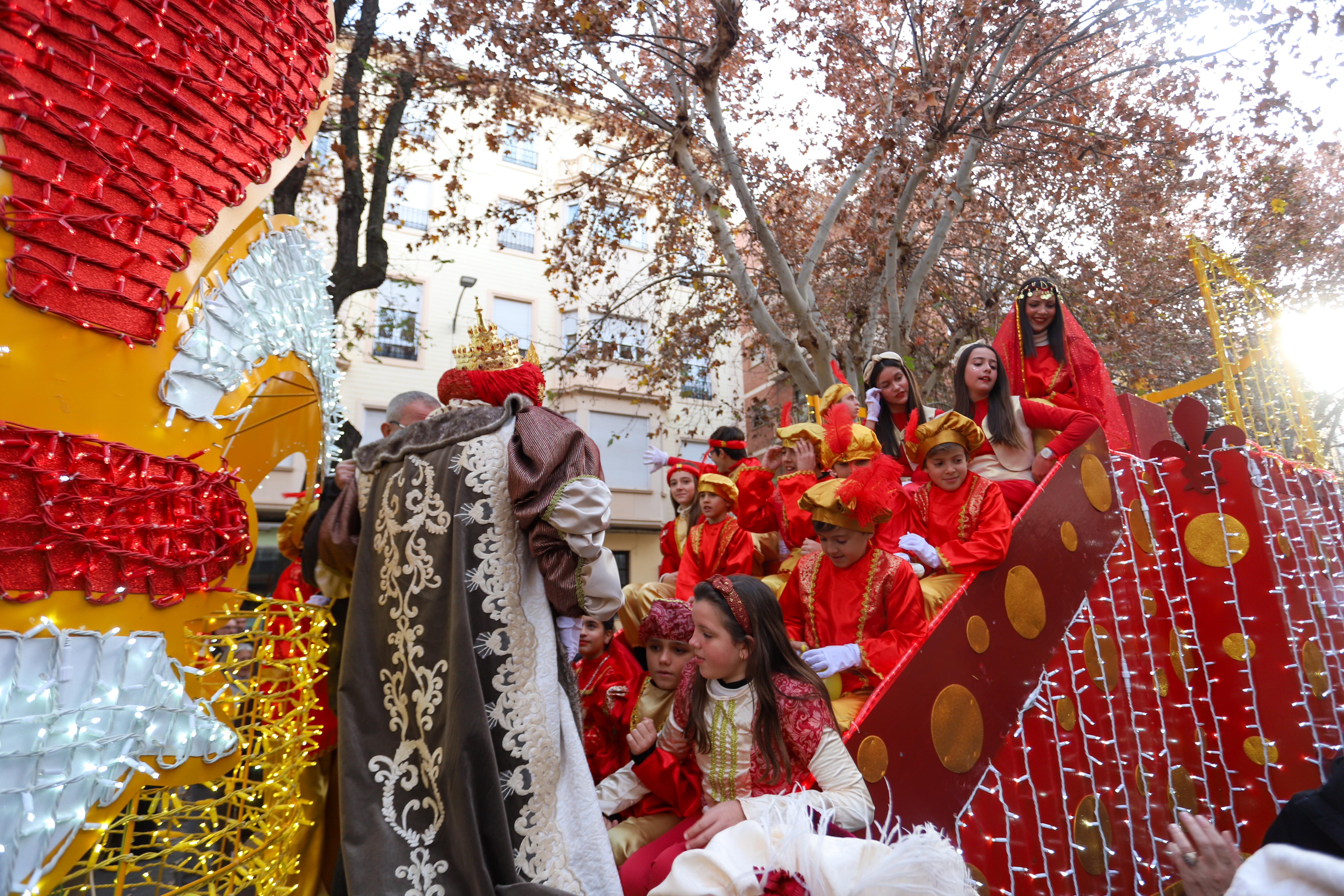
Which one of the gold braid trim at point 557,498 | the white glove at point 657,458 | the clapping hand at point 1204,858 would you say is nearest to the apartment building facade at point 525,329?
the white glove at point 657,458

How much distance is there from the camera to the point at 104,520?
1.76 meters

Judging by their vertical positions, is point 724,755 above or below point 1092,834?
above

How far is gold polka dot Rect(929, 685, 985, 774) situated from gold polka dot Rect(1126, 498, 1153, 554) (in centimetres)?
182

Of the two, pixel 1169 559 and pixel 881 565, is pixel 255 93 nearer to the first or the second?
pixel 881 565

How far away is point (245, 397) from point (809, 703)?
2.07 metres

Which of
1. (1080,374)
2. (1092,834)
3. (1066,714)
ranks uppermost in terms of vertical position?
(1080,374)

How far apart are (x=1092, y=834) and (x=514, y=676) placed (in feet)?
9.33

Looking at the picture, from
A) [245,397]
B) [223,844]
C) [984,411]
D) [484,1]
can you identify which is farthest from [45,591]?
[484,1]

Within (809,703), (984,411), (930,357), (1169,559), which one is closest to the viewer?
(809,703)

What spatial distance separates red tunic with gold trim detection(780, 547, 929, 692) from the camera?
343 centimetres

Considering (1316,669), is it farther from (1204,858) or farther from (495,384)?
(495,384)

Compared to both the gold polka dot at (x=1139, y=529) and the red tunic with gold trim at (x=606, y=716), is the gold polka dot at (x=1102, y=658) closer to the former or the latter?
the gold polka dot at (x=1139, y=529)

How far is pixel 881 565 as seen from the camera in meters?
3.78

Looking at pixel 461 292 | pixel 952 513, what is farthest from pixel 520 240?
pixel 952 513
